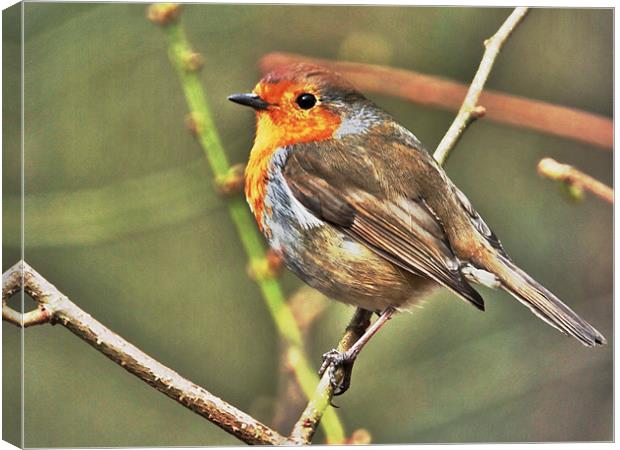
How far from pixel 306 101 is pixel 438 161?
16.9 inches

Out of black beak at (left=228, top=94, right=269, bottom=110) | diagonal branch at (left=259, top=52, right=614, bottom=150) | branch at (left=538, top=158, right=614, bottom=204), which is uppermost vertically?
diagonal branch at (left=259, top=52, right=614, bottom=150)

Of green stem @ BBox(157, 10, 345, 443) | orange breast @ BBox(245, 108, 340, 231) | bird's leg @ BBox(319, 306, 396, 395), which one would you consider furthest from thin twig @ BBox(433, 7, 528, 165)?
green stem @ BBox(157, 10, 345, 443)

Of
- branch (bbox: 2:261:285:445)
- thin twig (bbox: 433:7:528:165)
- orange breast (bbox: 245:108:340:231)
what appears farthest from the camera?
thin twig (bbox: 433:7:528:165)

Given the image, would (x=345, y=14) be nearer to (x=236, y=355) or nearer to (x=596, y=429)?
(x=236, y=355)

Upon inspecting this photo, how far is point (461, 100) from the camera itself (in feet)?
10.1

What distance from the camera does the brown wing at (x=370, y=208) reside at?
277 cm

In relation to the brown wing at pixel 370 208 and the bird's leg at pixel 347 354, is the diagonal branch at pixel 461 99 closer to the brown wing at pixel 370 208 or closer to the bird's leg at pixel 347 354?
the brown wing at pixel 370 208

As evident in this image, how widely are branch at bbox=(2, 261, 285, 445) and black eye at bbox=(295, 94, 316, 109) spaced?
2.64ft

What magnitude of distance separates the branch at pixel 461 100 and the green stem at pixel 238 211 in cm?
22

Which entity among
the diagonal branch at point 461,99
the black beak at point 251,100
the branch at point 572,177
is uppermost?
the diagonal branch at point 461,99

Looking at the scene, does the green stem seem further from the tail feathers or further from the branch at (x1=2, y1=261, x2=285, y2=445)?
the tail feathers

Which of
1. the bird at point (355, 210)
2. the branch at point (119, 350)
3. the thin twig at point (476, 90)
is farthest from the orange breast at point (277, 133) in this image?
the branch at point (119, 350)

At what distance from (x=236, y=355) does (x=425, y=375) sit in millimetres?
580

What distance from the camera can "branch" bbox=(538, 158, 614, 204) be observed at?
3.11 m
